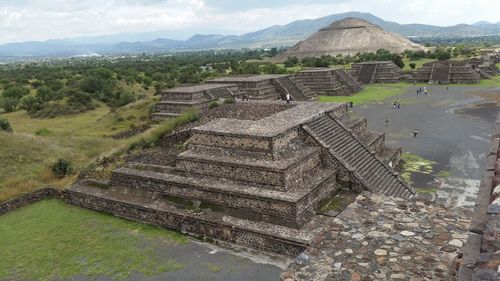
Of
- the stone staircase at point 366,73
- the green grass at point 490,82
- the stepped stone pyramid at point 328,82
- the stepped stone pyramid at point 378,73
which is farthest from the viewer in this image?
the stone staircase at point 366,73

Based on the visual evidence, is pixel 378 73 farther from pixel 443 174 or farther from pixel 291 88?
pixel 443 174

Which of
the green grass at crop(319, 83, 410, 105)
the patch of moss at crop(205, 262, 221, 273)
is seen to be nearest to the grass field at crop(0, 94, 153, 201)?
the patch of moss at crop(205, 262, 221, 273)

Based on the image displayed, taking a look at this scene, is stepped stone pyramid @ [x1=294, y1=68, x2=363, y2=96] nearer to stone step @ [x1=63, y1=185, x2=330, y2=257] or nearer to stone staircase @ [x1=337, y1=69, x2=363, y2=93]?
stone staircase @ [x1=337, y1=69, x2=363, y2=93]

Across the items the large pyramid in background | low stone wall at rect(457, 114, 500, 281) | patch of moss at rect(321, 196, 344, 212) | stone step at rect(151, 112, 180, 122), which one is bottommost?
patch of moss at rect(321, 196, 344, 212)

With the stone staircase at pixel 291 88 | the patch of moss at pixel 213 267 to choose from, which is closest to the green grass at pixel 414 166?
the patch of moss at pixel 213 267

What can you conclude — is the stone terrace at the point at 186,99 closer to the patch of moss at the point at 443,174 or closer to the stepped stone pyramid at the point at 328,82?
the stepped stone pyramid at the point at 328,82

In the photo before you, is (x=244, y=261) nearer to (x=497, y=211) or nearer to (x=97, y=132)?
(x=497, y=211)
